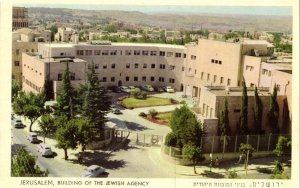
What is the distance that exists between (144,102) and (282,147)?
18.0ft

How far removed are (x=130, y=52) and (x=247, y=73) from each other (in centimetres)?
410

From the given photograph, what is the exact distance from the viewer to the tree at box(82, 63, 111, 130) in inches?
317

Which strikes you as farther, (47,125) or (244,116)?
(47,125)

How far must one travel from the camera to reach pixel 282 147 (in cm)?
677

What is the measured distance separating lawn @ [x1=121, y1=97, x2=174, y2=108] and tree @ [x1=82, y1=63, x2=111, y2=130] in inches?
115

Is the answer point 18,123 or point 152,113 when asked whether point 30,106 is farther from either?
point 152,113

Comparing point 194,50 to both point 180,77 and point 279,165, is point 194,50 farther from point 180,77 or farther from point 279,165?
point 279,165

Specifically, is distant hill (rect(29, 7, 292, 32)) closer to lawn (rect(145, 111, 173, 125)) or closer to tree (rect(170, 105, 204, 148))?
tree (rect(170, 105, 204, 148))

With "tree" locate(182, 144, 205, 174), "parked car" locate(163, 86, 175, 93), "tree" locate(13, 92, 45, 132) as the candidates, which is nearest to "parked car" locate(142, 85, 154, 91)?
"parked car" locate(163, 86, 175, 93)

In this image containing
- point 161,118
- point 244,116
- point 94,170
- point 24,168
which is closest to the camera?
point 24,168

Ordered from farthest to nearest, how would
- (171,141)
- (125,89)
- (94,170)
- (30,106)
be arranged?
(125,89) < (30,106) < (171,141) < (94,170)

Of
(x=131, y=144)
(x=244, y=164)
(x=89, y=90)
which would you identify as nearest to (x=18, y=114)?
(x=89, y=90)

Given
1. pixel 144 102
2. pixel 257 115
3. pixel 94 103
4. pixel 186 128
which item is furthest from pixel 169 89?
pixel 186 128

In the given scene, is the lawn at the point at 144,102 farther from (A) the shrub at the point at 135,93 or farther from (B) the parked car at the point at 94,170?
(B) the parked car at the point at 94,170
